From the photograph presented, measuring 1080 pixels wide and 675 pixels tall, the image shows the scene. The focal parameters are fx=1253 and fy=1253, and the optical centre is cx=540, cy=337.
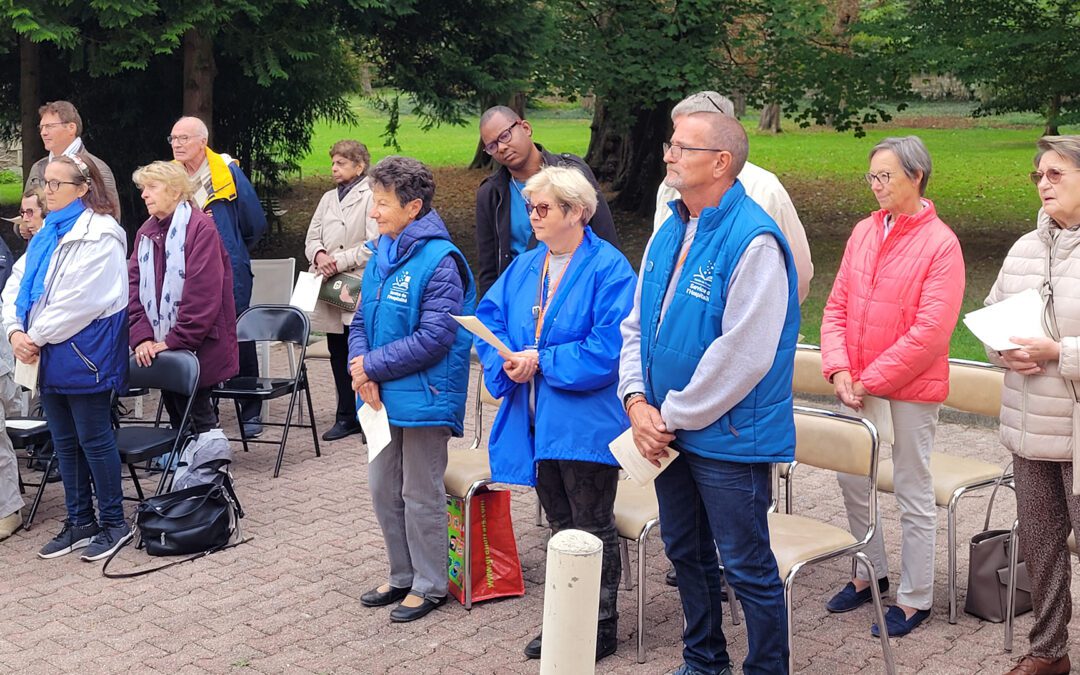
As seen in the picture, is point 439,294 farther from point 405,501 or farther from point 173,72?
point 173,72

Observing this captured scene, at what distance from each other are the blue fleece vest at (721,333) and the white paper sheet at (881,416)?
113 centimetres

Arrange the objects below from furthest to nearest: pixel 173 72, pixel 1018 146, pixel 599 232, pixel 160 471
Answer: pixel 1018 146 < pixel 173 72 < pixel 160 471 < pixel 599 232

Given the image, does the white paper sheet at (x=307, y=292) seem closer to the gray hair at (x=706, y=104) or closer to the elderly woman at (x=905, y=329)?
the gray hair at (x=706, y=104)

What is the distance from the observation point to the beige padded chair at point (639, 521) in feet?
16.2

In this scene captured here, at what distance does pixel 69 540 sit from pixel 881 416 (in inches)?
164

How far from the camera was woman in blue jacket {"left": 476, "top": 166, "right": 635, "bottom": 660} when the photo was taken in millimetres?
4828

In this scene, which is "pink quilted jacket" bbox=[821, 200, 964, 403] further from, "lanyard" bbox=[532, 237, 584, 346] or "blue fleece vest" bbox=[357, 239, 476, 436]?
"blue fleece vest" bbox=[357, 239, 476, 436]

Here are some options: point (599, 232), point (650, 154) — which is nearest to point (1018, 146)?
point (650, 154)

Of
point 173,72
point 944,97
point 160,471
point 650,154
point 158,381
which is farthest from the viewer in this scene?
point 944,97

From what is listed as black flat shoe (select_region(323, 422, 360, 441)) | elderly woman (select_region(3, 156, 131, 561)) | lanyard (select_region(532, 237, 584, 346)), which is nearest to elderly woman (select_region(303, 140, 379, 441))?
black flat shoe (select_region(323, 422, 360, 441))

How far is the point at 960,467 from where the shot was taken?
5617mm

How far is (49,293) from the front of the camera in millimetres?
6312

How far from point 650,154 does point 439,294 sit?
13658 mm

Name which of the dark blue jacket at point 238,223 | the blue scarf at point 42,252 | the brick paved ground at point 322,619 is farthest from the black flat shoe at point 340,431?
the blue scarf at point 42,252
